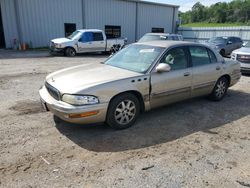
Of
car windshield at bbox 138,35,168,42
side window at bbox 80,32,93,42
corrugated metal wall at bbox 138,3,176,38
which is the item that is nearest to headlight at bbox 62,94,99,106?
car windshield at bbox 138,35,168,42

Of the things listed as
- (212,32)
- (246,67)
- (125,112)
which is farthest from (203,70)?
(212,32)

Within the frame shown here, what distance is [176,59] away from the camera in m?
5.03

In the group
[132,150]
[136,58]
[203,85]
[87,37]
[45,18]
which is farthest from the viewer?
[45,18]

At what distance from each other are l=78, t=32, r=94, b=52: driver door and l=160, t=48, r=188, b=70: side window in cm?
1194

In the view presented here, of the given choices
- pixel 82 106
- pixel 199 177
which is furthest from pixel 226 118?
pixel 82 106

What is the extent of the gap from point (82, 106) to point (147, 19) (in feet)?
81.2

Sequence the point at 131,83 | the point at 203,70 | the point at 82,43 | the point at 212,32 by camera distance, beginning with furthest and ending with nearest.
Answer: the point at 212,32
the point at 82,43
the point at 203,70
the point at 131,83

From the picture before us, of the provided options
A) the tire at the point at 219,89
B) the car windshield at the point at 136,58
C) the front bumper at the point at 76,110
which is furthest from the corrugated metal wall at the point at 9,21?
the tire at the point at 219,89

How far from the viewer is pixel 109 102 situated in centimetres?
404

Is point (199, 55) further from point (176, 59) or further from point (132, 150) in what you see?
point (132, 150)

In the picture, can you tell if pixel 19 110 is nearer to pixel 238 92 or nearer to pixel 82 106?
pixel 82 106

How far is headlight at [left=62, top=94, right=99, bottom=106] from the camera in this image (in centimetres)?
378

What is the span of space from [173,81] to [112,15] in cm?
2058

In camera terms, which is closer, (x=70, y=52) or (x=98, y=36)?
(x=70, y=52)
